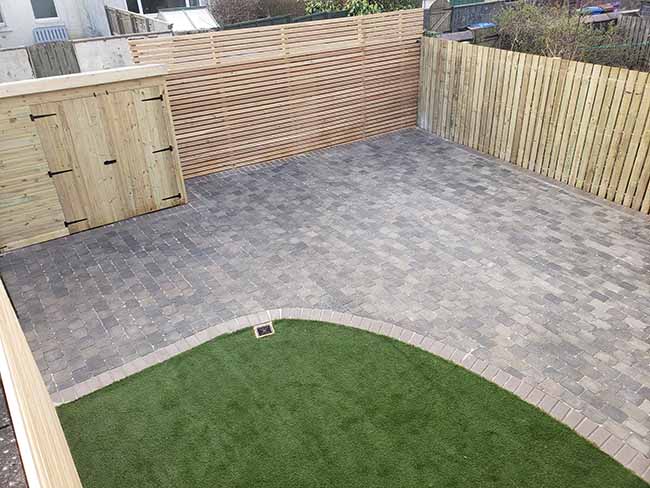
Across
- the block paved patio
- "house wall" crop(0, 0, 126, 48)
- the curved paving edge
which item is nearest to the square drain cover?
the curved paving edge

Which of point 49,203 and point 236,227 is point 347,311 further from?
point 49,203

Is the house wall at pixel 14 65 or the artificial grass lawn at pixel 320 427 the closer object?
the artificial grass lawn at pixel 320 427

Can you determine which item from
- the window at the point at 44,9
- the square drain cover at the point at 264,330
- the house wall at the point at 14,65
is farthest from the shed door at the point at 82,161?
the window at the point at 44,9

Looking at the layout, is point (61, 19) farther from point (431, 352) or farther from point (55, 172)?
point (431, 352)

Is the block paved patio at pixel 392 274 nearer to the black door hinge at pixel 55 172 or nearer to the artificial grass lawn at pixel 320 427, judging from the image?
the artificial grass lawn at pixel 320 427

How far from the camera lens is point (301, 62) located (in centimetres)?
1109

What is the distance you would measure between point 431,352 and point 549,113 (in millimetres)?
5987

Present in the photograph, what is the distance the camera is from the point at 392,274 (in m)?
7.55

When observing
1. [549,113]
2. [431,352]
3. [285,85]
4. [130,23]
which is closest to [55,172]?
[285,85]

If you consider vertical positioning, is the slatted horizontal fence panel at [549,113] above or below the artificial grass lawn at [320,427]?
above

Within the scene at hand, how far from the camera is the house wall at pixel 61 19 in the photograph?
18.4 m

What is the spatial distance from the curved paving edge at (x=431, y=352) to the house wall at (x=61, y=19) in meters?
15.7

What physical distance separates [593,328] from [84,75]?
8.01 metres

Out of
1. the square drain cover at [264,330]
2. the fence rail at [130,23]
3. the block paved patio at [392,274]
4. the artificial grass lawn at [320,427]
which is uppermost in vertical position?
the fence rail at [130,23]
